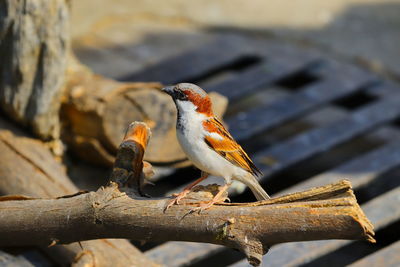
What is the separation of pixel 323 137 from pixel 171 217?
6.77ft

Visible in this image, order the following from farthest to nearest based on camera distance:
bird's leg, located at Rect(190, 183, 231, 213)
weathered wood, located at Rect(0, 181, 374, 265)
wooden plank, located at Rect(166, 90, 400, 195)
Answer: wooden plank, located at Rect(166, 90, 400, 195), bird's leg, located at Rect(190, 183, 231, 213), weathered wood, located at Rect(0, 181, 374, 265)

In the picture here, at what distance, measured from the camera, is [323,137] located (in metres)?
4.90

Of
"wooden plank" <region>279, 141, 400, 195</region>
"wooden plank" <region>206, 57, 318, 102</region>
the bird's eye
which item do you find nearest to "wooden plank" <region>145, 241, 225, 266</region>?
"wooden plank" <region>279, 141, 400, 195</region>

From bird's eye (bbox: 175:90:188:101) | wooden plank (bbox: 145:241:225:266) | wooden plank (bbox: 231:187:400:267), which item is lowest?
wooden plank (bbox: 145:241:225:266)

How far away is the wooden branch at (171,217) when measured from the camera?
271cm

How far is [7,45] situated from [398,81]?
9.24 feet

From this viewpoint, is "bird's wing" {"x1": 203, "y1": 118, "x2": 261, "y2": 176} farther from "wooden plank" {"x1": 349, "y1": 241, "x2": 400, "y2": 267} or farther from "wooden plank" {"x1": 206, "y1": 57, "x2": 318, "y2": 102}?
"wooden plank" {"x1": 206, "y1": 57, "x2": 318, "y2": 102}

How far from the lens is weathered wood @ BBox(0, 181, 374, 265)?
106 inches

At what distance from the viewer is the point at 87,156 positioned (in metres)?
4.54

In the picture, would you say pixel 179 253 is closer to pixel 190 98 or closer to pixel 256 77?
pixel 190 98

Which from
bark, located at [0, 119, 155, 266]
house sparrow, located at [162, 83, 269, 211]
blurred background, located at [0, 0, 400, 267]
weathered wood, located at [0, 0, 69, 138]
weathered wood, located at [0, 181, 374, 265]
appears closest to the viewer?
weathered wood, located at [0, 181, 374, 265]

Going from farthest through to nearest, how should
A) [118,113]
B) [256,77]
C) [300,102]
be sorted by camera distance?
[256,77]
[300,102]
[118,113]

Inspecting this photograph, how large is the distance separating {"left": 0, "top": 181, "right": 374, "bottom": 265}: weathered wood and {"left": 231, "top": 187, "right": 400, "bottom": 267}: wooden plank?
87 cm

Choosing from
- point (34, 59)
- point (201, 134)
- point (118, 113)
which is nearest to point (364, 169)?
point (118, 113)
